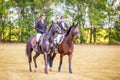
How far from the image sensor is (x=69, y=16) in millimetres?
45281

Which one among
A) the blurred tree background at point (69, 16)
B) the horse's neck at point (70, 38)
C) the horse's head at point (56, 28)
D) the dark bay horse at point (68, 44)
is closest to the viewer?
the horse's head at point (56, 28)

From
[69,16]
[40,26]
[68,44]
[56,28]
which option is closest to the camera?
[56,28]

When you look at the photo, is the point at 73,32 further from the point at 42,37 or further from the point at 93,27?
the point at 93,27

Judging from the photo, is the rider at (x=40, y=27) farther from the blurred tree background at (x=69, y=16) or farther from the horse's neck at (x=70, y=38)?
the blurred tree background at (x=69, y=16)

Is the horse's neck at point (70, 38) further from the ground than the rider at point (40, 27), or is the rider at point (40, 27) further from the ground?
the rider at point (40, 27)

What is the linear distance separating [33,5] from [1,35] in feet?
15.4

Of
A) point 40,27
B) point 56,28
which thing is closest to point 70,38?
point 56,28

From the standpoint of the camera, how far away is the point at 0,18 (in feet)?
151

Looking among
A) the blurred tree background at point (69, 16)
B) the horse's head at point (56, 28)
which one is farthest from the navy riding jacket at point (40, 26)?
the blurred tree background at point (69, 16)

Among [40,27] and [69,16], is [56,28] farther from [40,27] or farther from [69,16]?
[69,16]

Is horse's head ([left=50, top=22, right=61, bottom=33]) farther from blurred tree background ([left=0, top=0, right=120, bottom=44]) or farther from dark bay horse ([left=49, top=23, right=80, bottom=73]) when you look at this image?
blurred tree background ([left=0, top=0, right=120, bottom=44])

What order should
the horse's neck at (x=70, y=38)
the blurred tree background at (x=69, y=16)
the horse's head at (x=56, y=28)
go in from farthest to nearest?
the blurred tree background at (x=69, y=16) < the horse's neck at (x=70, y=38) < the horse's head at (x=56, y=28)

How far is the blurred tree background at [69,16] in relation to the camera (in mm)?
44875

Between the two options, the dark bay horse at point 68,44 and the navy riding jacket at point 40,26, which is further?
the navy riding jacket at point 40,26
